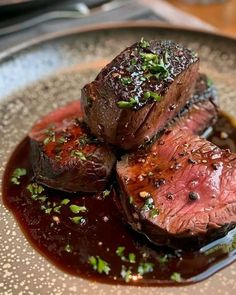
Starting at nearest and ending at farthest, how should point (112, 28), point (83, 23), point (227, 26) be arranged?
point (112, 28) < point (83, 23) < point (227, 26)

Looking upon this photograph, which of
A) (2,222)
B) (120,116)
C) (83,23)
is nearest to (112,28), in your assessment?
(83,23)

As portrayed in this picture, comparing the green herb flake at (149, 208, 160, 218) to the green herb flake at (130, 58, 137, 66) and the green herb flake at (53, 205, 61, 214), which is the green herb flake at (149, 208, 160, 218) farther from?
the green herb flake at (130, 58, 137, 66)

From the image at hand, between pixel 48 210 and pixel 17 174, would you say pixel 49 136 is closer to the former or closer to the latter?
pixel 17 174

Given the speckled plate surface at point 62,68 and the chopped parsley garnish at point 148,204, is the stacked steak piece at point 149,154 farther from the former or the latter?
the speckled plate surface at point 62,68

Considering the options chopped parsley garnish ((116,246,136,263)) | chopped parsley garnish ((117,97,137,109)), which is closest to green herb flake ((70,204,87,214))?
chopped parsley garnish ((116,246,136,263))

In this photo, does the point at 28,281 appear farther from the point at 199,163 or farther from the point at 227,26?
the point at 227,26

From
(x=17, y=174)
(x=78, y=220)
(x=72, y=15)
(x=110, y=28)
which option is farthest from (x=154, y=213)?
(x=72, y=15)
